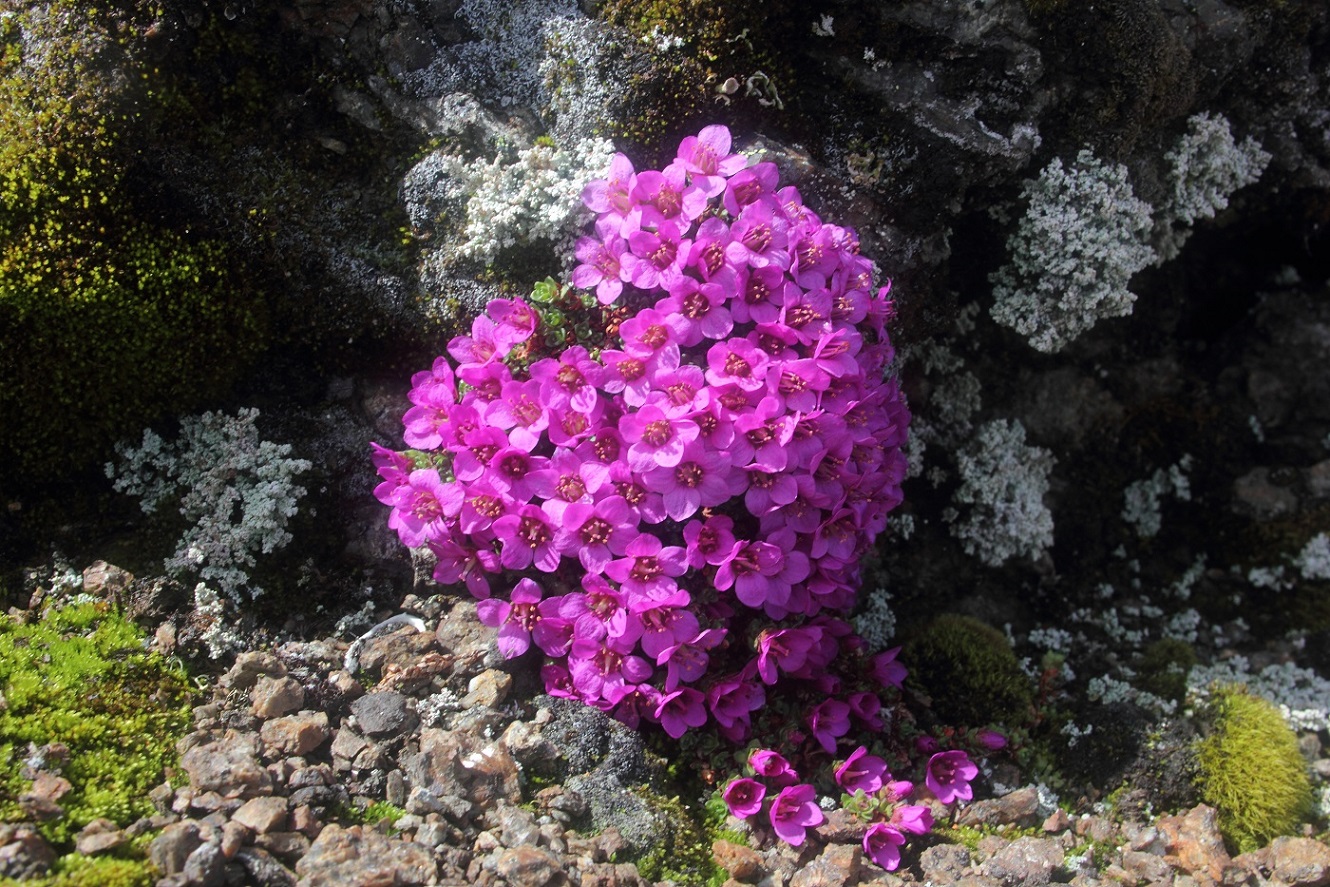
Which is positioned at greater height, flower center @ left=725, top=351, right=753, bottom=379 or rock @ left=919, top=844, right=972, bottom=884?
flower center @ left=725, top=351, right=753, bottom=379

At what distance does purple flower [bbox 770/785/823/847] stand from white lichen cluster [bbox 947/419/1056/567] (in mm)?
1878

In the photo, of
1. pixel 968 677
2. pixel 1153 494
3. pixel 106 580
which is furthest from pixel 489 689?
pixel 1153 494

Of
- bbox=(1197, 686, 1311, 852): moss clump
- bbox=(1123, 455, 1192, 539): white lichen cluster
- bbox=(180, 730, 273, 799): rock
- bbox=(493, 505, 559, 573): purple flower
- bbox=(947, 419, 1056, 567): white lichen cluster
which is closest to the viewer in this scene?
bbox=(180, 730, 273, 799): rock

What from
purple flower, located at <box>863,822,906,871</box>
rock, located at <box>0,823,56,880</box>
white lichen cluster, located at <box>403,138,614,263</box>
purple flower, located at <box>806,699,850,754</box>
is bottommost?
purple flower, located at <box>863,822,906,871</box>

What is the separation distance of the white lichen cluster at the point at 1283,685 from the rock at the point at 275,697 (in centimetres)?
400

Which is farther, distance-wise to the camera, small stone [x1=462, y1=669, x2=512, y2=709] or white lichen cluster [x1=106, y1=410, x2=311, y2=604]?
white lichen cluster [x1=106, y1=410, x2=311, y2=604]

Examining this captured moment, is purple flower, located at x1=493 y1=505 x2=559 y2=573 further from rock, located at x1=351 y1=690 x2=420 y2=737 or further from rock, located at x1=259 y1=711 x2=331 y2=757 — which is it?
rock, located at x1=259 y1=711 x2=331 y2=757

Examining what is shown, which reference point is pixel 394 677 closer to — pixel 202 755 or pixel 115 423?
pixel 202 755

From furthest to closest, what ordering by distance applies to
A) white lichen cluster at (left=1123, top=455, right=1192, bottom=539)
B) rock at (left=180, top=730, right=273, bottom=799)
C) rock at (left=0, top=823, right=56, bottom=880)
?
white lichen cluster at (left=1123, top=455, right=1192, bottom=539)
rock at (left=180, top=730, right=273, bottom=799)
rock at (left=0, top=823, right=56, bottom=880)

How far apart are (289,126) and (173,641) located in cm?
225

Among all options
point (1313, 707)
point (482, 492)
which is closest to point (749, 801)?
point (482, 492)

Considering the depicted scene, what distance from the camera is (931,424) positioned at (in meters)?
5.18

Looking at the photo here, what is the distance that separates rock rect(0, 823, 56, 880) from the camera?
2.89 metres

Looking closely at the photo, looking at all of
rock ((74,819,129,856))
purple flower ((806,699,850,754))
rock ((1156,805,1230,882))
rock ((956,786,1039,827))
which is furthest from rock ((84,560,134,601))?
rock ((1156,805,1230,882))
